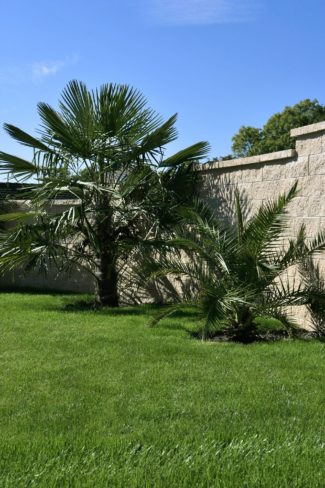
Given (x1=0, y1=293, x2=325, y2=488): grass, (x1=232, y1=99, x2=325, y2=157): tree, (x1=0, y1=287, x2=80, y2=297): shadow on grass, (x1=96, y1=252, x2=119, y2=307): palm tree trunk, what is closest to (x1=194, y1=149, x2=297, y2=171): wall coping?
(x1=96, y1=252, x2=119, y2=307): palm tree trunk

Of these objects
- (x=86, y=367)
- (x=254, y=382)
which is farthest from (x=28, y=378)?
(x=254, y=382)

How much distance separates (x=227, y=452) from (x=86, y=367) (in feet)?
6.69

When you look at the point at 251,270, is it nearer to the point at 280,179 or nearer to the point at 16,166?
the point at 280,179

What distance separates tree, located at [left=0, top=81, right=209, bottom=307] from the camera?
321 inches

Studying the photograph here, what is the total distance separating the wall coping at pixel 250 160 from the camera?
7.05m

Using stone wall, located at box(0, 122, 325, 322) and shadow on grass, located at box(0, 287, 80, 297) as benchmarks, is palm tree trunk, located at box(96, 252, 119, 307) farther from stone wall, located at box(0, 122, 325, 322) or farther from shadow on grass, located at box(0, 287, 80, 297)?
stone wall, located at box(0, 122, 325, 322)

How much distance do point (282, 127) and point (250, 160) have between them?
29277mm

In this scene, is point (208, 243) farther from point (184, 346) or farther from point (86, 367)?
point (86, 367)

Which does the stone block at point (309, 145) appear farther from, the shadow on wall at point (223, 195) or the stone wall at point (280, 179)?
the shadow on wall at point (223, 195)

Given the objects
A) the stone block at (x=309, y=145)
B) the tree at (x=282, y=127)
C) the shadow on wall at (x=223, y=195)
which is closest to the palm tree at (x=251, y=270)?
the stone block at (x=309, y=145)

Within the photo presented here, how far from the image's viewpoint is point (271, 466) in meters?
3.00

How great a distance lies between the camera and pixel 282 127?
35.5 metres

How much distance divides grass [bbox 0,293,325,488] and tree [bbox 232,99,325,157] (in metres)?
28.1

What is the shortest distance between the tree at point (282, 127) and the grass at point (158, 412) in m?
28.1
